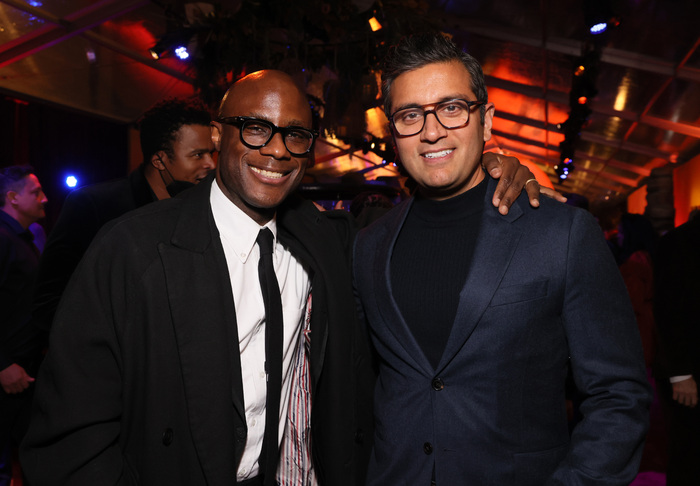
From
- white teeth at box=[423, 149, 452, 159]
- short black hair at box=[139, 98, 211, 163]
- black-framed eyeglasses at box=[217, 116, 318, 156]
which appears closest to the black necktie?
black-framed eyeglasses at box=[217, 116, 318, 156]

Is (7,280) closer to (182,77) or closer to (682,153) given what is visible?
(182,77)

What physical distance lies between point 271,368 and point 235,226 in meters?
0.51

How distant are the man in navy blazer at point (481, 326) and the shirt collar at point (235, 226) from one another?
1.53ft

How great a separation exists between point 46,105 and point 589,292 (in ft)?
32.6

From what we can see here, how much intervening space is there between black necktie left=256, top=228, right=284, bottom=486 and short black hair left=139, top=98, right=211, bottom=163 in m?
1.42

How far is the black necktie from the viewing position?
5.35 ft

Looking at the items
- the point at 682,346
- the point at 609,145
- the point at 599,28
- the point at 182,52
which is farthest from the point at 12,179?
the point at 609,145

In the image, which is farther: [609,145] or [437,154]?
[609,145]

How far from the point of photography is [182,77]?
853 centimetres

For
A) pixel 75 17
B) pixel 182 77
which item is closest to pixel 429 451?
pixel 75 17

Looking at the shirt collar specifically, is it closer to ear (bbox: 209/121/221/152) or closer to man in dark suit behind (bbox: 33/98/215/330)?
ear (bbox: 209/121/221/152)

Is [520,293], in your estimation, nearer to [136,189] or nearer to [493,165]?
[493,165]

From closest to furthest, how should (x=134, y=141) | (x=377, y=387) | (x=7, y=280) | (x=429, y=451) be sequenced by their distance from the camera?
(x=429, y=451)
(x=377, y=387)
(x=7, y=280)
(x=134, y=141)

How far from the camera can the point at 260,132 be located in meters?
1.75
